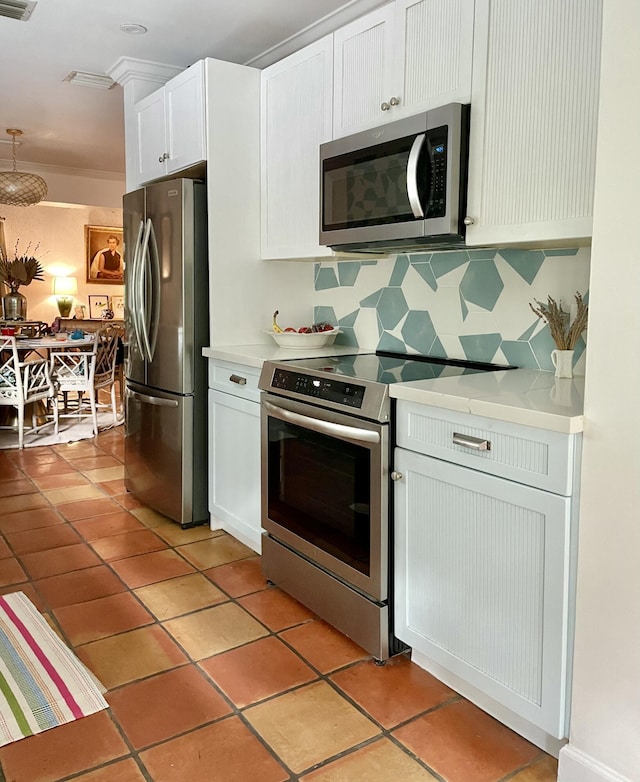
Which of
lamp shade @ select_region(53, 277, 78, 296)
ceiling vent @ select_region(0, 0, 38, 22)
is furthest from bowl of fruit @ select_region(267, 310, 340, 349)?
lamp shade @ select_region(53, 277, 78, 296)

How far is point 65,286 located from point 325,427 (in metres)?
9.61

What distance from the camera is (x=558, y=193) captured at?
6.68 ft

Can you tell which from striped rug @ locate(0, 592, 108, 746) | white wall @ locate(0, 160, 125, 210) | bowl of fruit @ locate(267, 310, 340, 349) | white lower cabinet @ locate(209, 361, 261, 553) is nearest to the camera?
striped rug @ locate(0, 592, 108, 746)

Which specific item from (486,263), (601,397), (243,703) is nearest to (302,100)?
(486,263)

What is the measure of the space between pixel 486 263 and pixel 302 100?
114cm

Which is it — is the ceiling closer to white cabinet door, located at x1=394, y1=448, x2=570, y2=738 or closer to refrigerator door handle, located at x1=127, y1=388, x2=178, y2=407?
refrigerator door handle, located at x1=127, y1=388, x2=178, y2=407

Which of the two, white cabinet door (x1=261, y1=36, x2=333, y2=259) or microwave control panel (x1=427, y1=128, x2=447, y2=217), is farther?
white cabinet door (x1=261, y1=36, x2=333, y2=259)

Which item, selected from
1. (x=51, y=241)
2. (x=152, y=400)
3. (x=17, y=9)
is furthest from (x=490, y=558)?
(x=51, y=241)

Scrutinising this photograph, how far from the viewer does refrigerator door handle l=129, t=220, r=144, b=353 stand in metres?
3.65

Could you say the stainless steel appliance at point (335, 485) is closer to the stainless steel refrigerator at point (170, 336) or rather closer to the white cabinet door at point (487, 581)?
the white cabinet door at point (487, 581)

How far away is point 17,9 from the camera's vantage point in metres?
3.26

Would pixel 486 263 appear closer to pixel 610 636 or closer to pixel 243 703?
pixel 610 636

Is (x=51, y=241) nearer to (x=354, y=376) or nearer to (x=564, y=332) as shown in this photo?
(x=354, y=376)

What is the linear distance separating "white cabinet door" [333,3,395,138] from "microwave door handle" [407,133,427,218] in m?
0.36
